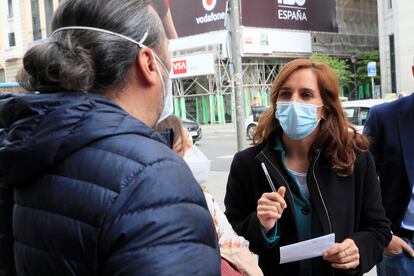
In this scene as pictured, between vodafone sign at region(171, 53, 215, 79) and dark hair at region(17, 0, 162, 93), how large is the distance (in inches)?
1325

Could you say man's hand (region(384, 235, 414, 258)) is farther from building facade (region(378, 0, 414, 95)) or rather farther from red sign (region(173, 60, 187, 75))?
red sign (region(173, 60, 187, 75))

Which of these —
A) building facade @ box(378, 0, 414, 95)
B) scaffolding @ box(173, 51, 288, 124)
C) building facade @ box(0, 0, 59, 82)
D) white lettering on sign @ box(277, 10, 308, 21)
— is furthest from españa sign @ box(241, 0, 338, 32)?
building facade @ box(0, 0, 59, 82)

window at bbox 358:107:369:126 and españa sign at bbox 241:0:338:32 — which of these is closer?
window at bbox 358:107:369:126

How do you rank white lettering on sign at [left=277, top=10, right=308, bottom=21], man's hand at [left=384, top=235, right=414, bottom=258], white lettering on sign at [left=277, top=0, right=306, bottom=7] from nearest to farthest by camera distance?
man's hand at [left=384, top=235, right=414, bottom=258], white lettering on sign at [left=277, top=10, right=308, bottom=21], white lettering on sign at [left=277, top=0, right=306, bottom=7]

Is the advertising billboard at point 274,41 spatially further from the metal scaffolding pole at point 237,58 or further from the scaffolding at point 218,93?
the metal scaffolding pole at point 237,58

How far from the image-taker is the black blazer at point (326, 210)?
2.41 meters

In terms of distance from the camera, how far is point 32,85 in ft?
4.52

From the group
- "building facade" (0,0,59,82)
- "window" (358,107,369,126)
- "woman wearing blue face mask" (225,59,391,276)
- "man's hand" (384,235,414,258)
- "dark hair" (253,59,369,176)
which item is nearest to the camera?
"woman wearing blue face mask" (225,59,391,276)

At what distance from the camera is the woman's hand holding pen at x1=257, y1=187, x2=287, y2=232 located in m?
2.20

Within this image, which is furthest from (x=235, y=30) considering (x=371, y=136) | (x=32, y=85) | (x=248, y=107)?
(x=248, y=107)

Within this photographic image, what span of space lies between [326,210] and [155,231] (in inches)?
59.7

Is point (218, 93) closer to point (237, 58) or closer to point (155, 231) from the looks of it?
point (237, 58)

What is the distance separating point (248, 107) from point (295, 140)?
114 ft

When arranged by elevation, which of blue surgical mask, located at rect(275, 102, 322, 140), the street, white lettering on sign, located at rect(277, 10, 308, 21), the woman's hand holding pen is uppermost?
white lettering on sign, located at rect(277, 10, 308, 21)
